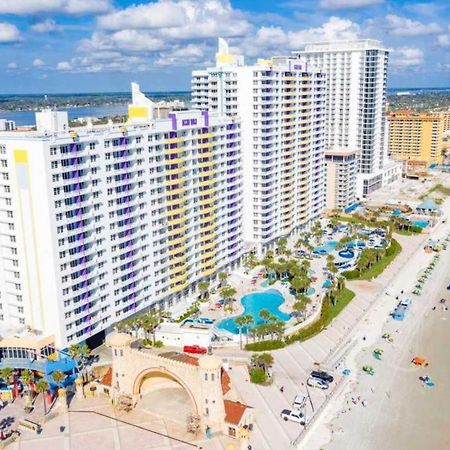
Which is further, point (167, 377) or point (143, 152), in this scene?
point (143, 152)

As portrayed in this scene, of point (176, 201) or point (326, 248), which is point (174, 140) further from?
point (326, 248)

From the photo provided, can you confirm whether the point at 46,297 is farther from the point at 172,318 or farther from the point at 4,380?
the point at 172,318

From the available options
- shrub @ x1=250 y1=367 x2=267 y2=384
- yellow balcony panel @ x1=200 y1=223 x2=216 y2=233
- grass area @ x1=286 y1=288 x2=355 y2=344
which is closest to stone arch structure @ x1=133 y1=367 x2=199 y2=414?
shrub @ x1=250 y1=367 x2=267 y2=384

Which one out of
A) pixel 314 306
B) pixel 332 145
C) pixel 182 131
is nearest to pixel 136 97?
pixel 182 131

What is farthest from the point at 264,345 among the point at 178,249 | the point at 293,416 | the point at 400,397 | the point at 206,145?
the point at 206,145

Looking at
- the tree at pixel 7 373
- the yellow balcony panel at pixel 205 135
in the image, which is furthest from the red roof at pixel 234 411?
the yellow balcony panel at pixel 205 135
